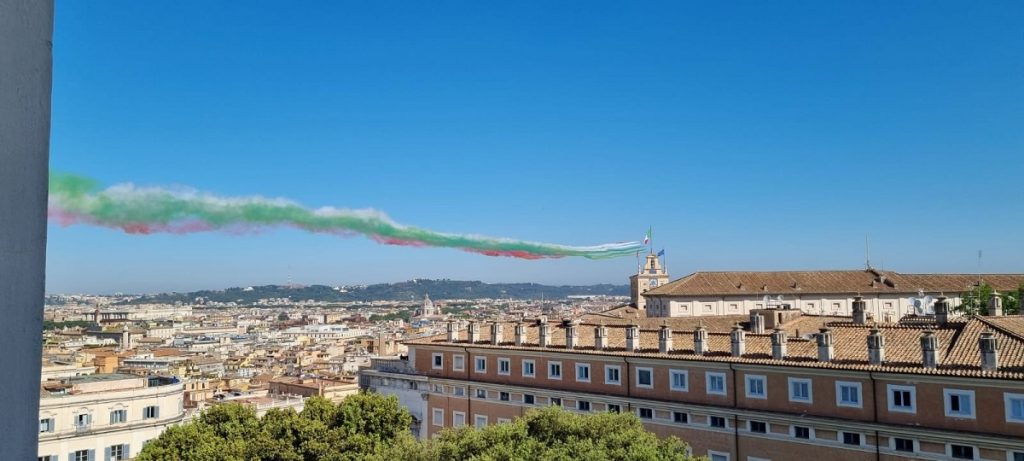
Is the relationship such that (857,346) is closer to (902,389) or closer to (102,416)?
(902,389)

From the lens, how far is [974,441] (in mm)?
26594

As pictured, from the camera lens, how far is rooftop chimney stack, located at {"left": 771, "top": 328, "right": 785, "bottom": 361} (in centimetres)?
3266

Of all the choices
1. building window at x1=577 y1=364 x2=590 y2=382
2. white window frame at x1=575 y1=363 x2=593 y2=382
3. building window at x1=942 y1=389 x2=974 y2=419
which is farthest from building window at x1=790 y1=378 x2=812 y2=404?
building window at x1=577 y1=364 x2=590 y2=382

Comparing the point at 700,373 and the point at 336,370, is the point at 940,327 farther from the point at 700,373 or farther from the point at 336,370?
the point at 336,370

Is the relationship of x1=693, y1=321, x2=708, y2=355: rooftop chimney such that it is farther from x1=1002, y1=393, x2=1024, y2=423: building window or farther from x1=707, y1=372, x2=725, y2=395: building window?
x1=1002, y1=393, x2=1024, y2=423: building window

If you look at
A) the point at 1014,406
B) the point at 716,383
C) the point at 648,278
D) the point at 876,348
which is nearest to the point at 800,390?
the point at 876,348

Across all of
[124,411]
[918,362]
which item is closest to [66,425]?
[124,411]

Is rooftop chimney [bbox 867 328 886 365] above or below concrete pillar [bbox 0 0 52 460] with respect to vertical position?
below

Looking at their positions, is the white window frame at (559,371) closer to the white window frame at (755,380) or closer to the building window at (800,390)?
the white window frame at (755,380)

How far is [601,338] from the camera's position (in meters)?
39.2

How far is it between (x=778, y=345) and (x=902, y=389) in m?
5.38

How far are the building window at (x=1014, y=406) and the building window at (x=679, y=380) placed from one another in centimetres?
1273

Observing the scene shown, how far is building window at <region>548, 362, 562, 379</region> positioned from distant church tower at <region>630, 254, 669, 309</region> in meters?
47.9

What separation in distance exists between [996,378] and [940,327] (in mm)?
6428
